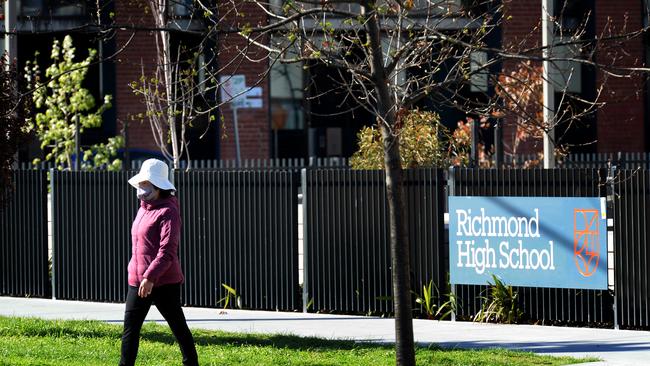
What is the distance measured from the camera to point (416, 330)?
41.1ft

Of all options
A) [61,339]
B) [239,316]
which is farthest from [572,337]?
[61,339]

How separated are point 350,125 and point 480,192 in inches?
725

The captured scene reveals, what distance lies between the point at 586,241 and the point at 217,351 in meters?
4.06

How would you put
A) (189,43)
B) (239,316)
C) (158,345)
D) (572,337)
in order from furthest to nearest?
(189,43), (239,316), (572,337), (158,345)

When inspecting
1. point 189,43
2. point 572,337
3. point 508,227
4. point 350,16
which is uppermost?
point 189,43

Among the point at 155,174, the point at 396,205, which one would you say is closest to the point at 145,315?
the point at 155,174

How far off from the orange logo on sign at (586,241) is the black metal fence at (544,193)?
225 mm

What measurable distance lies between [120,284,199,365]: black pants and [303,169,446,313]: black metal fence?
4.77 metres

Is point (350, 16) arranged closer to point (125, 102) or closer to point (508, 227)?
point (508, 227)

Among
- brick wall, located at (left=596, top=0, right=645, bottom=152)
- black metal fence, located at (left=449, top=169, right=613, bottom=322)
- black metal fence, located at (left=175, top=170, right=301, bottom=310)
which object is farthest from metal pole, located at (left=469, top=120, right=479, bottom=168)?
brick wall, located at (left=596, top=0, right=645, bottom=152)

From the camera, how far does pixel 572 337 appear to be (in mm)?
11930

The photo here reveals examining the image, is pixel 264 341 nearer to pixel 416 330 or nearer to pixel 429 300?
pixel 416 330

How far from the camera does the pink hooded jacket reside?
894 centimetres

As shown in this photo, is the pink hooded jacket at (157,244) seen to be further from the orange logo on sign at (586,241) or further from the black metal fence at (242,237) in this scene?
the black metal fence at (242,237)
